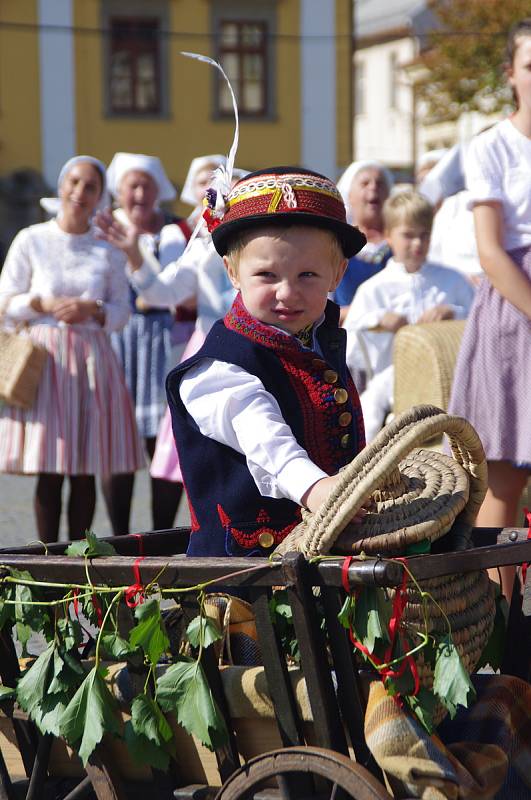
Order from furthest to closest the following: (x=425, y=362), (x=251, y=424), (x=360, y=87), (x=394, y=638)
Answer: (x=360, y=87)
(x=425, y=362)
(x=251, y=424)
(x=394, y=638)

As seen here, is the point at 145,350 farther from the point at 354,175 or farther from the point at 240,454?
the point at 240,454

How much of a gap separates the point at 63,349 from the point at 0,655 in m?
3.60

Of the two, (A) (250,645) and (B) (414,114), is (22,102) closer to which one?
(B) (414,114)

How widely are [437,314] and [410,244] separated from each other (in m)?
0.36

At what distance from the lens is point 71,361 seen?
6441 millimetres

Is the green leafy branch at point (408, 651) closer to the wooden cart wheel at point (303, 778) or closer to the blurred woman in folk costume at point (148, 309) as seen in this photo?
the wooden cart wheel at point (303, 778)

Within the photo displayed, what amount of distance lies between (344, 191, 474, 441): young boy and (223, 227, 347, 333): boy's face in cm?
296

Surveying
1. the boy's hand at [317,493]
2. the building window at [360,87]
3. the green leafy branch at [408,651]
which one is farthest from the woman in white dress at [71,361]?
the building window at [360,87]

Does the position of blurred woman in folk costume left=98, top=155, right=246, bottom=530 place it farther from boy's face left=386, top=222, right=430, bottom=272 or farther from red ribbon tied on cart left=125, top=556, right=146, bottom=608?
red ribbon tied on cart left=125, top=556, right=146, bottom=608

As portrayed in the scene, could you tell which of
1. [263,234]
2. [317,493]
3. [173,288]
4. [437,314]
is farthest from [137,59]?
[317,493]

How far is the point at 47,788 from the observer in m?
2.94

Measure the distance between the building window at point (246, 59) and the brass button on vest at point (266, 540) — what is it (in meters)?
29.8

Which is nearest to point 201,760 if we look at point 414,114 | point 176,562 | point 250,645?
point 250,645

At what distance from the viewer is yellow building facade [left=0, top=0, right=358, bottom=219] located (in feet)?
100
